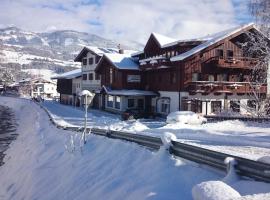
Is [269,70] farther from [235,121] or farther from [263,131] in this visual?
[263,131]

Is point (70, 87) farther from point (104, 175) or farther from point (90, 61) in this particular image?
point (104, 175)

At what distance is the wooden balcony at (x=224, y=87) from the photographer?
119 ft

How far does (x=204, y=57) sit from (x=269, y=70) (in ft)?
27.1

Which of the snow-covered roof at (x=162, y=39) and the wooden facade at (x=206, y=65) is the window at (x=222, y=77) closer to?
the wooden facade at (x=206, y=65)

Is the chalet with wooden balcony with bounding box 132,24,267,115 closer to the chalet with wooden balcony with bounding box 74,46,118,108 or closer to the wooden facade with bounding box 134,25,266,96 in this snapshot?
the wooden facade with bounding box 134,25,266,96

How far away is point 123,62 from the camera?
A: 4800cm

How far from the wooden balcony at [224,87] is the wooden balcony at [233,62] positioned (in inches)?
71.0

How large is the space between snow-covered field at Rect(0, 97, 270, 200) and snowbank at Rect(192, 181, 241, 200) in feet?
0.14

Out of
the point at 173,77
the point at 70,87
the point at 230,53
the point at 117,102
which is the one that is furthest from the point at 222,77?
the point at 70,87

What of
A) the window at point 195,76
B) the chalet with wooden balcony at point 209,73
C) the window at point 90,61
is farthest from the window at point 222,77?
the window at point 90,61

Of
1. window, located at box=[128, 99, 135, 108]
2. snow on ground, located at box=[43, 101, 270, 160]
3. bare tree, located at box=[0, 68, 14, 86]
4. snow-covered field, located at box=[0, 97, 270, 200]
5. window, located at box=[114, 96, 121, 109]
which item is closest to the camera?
snow-covered field, located at box=[0, 97, 270, 200]

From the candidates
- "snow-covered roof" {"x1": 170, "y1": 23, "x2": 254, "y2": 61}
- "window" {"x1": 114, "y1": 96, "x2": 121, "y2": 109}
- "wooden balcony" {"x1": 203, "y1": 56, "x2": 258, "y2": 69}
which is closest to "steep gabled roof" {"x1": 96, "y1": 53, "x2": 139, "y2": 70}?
"window" {"x1": 114, "y1": 96, "x2": 121, "y2": 109}

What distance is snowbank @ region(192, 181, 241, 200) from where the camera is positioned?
266 inches

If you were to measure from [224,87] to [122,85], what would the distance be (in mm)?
13998
